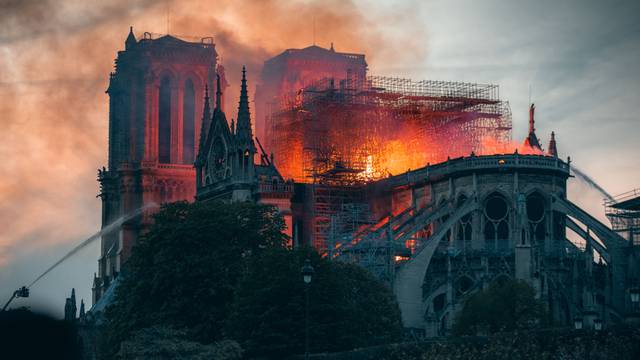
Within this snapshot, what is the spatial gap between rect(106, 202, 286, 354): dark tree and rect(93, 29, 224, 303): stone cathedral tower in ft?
180

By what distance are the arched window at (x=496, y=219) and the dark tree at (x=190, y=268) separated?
57.0 ft

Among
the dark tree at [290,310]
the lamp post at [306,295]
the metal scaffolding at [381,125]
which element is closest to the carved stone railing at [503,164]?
the metal scaffolding at [381,125]

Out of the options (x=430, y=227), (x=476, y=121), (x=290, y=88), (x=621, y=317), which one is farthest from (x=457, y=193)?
(x=290, y=88)

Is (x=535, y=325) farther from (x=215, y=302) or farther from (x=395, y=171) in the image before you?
(x=395, y=171)

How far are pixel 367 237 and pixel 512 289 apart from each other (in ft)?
59.1

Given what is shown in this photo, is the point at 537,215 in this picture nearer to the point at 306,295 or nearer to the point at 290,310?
the point at 290,310

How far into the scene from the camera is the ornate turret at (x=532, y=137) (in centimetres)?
11438

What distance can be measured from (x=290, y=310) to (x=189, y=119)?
82921mm

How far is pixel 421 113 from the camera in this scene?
126562 mm

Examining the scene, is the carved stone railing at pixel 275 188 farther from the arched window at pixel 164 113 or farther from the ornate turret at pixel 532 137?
the arched window at pixel 164 113

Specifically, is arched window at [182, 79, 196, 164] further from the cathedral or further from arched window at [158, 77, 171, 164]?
the cathedral

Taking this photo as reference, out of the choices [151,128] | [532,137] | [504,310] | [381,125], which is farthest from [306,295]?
[151,128]

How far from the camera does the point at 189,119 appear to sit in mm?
156625

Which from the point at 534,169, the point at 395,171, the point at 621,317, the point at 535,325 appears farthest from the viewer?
the point at 395,171
